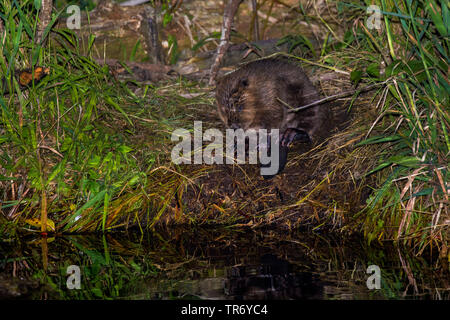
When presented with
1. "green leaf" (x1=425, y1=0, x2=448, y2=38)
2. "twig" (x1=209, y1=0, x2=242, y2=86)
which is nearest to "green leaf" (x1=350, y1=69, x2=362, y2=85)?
"green leaf" (x1=425, y1=0, x2=448, y2=38)

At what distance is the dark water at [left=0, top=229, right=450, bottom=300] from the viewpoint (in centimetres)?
272

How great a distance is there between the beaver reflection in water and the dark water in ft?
3.40

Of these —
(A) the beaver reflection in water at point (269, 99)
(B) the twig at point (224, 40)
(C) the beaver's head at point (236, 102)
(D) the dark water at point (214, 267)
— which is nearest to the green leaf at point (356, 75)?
(A) the beaver reflection in water at point (269, 99)

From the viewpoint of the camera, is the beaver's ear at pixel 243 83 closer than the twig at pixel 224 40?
Yes

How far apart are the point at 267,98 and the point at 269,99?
17mm

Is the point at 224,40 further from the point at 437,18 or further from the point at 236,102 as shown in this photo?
the point at 437,18

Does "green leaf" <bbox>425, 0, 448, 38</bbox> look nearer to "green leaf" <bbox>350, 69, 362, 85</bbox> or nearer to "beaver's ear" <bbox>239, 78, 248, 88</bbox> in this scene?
"green leaf" <bbox>350, 69, 362, 85</bbox>

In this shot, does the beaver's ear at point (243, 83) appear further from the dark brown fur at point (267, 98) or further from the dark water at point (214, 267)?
the dark water at point (214, 267)

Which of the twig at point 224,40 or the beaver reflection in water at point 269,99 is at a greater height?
the twig at point 224,40

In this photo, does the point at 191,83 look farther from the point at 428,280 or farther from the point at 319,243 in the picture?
Answer: the point at 428,280

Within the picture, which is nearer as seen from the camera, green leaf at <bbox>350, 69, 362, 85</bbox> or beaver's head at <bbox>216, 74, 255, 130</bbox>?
green leaf at <bbox>350, 69, 362, 85</bbox>

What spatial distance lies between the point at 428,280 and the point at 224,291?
95 cm

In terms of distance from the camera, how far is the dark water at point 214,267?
272cm
